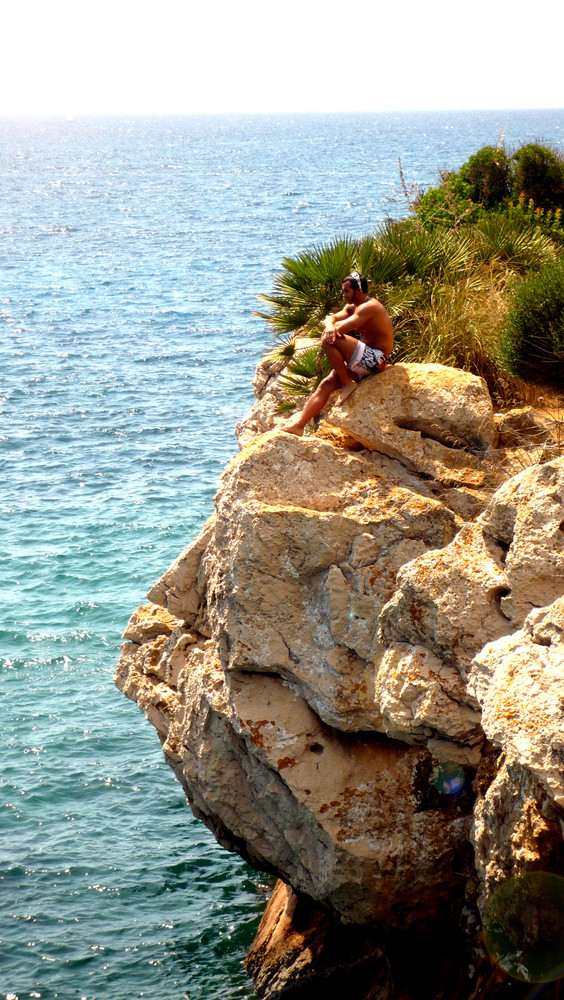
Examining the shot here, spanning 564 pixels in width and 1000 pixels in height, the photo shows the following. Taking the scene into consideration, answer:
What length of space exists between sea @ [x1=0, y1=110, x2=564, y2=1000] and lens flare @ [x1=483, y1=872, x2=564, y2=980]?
16.6 ft

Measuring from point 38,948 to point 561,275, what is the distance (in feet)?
35.8

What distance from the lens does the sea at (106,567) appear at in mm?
12461

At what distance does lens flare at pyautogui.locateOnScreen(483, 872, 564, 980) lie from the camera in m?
7.13

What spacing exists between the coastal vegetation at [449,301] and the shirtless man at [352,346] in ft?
4.91

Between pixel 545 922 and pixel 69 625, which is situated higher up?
pixel 545 922

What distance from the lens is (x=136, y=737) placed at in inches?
658

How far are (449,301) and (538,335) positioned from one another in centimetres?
207

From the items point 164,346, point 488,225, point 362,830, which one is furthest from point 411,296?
point 164,346

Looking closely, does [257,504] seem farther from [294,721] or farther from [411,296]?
[411,296]

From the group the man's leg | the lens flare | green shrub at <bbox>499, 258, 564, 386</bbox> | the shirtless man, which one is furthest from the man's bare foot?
the lens flare

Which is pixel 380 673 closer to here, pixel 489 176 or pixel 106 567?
pixel 106 567

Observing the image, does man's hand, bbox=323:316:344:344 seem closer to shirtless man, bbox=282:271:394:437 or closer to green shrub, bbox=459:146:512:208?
shirtless man, bbox=282:271:394:437

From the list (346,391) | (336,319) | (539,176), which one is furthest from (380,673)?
(539,176)

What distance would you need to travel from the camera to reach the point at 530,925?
7469 millimetres
